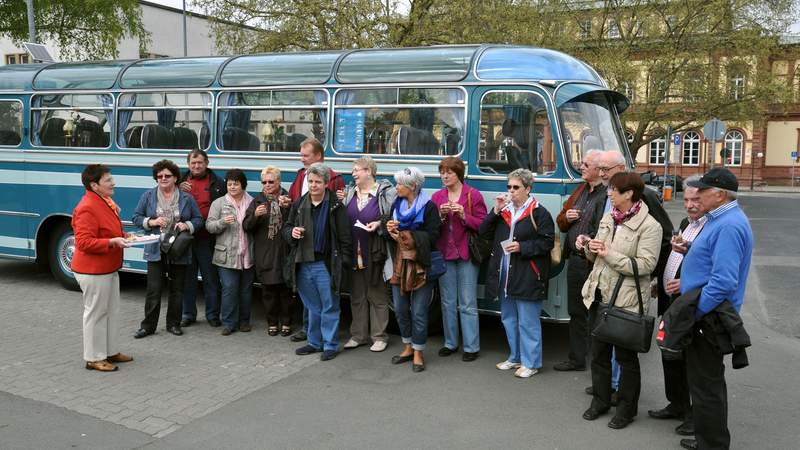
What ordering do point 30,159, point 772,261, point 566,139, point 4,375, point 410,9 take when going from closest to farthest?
point 4,375 < point 566,139 < point 30,159 < point 772,261 < point 410,9

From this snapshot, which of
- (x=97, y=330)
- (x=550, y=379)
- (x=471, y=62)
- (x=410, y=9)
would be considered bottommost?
(x=550, y=379)

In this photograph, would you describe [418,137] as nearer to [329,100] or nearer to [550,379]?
[329,100]

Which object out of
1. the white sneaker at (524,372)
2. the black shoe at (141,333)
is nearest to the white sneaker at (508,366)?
the white sneaker at (524,372)

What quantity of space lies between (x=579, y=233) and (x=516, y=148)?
1.28 metres

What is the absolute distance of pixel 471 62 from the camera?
705 centimetres

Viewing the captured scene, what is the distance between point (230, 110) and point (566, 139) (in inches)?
159

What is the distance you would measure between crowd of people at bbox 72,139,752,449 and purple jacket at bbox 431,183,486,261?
13mm

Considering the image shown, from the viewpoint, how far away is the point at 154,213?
736 centimetres

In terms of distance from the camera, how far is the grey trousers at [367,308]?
7.08 meters

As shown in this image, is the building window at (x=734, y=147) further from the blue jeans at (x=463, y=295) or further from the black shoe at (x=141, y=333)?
the black shoe at (x=141, y=333)

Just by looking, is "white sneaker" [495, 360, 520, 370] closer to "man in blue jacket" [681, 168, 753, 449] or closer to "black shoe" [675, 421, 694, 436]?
"black shoe" [675, 421, 694, 436]

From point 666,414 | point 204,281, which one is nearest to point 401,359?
point 666,414

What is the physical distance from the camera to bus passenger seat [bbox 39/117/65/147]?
31.1 feet

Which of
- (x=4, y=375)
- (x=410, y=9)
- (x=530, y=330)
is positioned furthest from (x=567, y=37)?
(x=4, y=375)
